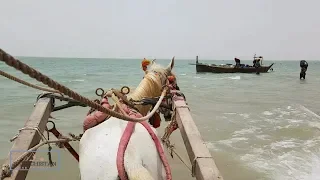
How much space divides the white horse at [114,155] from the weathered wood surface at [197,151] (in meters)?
0.34

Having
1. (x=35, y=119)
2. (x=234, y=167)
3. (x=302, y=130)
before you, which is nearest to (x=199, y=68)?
(x=302, y=130)

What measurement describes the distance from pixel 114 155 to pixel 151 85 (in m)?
2.12

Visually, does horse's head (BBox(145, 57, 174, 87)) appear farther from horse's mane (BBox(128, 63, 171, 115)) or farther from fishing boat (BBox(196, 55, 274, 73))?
fishing boat (BBox(196, 55, 274, 73))

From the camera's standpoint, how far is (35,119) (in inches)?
120

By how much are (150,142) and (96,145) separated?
15.7 inches

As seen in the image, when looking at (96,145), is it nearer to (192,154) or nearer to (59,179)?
(192,154)

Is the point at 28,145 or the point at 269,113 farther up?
the point at 28,145

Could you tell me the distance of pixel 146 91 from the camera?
3898 millimetres

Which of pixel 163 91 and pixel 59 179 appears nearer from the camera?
pixel 163 91

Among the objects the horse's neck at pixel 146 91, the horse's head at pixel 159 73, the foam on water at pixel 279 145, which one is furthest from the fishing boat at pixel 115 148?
the foam on water at pixel 279 145

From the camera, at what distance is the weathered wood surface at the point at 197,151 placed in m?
2.16

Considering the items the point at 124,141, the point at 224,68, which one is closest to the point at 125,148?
the point at 124,141

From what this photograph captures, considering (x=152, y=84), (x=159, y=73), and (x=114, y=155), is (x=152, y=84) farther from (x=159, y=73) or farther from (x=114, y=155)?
(x=114, y=155)

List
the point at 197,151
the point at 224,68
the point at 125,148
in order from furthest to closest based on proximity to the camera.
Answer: the point at 224,68 → the point at 197,151 → the point at 125,148
